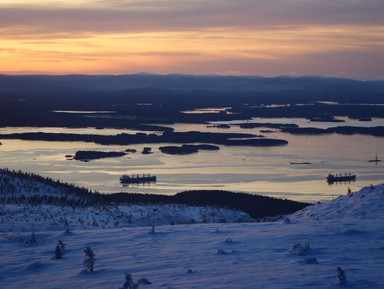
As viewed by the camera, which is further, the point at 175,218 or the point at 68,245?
the point at 175,218

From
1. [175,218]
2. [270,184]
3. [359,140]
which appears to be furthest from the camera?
[359,140]

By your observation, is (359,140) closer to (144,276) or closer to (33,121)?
(33,121)

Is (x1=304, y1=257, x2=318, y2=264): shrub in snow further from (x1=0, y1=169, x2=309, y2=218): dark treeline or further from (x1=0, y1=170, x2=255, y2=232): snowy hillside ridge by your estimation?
(x1=0, y1=169, x2=309, y2=218): dark treeline

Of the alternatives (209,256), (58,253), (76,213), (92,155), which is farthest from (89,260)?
(92,155)

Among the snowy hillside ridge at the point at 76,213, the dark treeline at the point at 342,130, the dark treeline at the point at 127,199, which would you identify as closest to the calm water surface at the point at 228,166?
the dark treeline at the point at 127,199

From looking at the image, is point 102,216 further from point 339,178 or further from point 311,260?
point 339,178

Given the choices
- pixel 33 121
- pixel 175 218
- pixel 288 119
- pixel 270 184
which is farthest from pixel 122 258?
pixel 288 119

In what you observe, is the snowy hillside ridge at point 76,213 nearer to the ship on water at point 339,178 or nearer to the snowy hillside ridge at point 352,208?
the snowy hillside ridge at point 352,208

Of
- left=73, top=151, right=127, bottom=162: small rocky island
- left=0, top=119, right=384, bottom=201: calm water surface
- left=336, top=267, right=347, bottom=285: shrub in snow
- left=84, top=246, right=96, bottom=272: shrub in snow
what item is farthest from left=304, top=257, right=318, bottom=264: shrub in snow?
left=73, top=151, right=127, bottom=162: small rocky island
